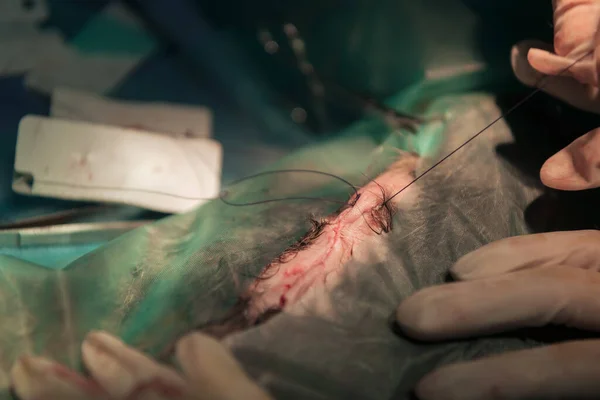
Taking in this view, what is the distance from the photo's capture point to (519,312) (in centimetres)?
79

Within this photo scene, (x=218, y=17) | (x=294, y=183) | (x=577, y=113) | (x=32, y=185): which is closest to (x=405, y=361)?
(x=294, y=183)

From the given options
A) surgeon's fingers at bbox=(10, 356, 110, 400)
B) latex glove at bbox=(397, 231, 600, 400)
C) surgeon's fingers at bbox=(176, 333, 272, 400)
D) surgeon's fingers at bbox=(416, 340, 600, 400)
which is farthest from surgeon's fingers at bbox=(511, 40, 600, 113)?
surgeon's fingers at bbox=(10, 356, 110, 400)

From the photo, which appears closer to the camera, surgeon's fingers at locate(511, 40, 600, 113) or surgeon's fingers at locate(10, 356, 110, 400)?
surgeon's fingers at locate(10, 356, 110, 400)

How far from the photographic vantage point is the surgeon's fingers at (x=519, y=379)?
72 cm

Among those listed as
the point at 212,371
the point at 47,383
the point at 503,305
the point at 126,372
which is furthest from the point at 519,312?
the point at 47,383

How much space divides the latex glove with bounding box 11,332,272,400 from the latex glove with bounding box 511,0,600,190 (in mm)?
669

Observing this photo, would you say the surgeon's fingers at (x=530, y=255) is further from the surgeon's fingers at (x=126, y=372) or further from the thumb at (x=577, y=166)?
the surgeon's fingers at (x=126, y=372)

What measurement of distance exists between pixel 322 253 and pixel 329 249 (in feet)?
0.05

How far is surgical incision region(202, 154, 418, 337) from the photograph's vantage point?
0.83 meters

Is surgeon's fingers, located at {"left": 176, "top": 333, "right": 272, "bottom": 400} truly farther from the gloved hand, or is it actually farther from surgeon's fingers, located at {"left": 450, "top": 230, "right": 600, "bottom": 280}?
surgeon's fingers, located at {"left": 450, "top": 230, "right": 600, "bottom": 280}

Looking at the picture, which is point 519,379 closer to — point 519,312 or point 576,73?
point 519,312

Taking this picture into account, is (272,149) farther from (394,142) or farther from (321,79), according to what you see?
(394,142)

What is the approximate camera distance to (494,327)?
794 mm

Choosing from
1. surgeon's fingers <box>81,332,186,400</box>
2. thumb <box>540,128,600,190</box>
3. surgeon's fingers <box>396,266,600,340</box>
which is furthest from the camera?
thumb <box>540,128,600,190</box>
